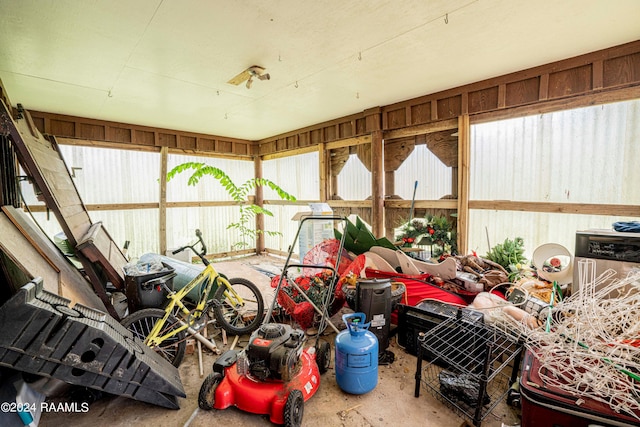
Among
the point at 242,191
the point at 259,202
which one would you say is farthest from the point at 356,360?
→ the point at 259,202

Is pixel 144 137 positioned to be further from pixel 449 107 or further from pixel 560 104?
pixel 560 104

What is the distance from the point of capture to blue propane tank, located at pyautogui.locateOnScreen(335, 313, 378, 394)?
210cm

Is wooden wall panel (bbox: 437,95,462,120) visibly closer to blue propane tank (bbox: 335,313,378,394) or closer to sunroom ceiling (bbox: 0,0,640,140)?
sunroom ceiling (bbox: 0,0,640,140)

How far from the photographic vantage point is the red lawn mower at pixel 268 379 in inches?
71.8

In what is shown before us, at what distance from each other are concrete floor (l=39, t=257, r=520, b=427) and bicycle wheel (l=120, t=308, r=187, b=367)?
327mm

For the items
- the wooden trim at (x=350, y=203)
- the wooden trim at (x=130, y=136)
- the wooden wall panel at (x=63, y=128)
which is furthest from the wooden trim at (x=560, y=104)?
the wooden wall panel at (x=63, y=128)

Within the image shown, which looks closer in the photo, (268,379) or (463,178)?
(268,379)

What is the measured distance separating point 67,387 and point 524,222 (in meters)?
5.06

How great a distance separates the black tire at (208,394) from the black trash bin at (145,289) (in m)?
1.04

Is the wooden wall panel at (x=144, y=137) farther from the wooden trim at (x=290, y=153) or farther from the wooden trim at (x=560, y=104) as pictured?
the wooden trim at (x=560, y=104)

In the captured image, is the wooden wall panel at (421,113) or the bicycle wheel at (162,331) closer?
the bicycle wheel at (162,331)

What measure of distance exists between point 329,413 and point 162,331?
5.12 feet

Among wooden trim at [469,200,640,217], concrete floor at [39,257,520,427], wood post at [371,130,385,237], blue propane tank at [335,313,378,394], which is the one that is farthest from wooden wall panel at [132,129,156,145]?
wooden trim at [469,200,640,217]

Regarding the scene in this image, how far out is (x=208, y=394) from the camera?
6.51 ft
